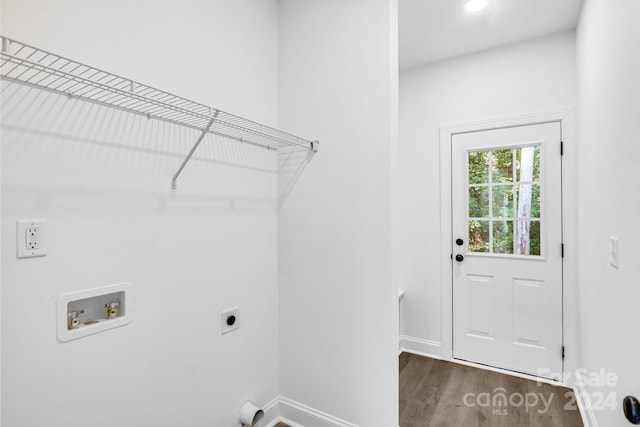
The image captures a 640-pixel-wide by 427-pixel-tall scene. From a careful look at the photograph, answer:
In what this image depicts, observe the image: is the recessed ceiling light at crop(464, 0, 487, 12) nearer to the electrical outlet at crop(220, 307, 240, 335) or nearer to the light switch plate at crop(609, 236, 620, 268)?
the light switch plate at crop(609, 236, 620, 268)

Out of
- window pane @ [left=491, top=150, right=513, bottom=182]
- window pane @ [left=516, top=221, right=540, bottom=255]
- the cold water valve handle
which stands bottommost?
the cold water valve handle

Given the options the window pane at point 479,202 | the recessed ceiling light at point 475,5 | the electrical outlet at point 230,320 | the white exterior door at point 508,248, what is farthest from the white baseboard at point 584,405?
the recessed ceiling light at point 475,5

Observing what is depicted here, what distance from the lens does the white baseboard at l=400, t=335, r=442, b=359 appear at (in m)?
2.84

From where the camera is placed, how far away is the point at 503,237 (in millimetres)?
2617

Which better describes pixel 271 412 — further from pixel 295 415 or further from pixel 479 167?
pixel 479 167

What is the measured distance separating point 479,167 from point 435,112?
2.00 ft

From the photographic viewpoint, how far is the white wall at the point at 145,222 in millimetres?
999

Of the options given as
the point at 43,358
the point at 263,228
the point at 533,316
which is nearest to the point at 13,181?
the point at 43,358

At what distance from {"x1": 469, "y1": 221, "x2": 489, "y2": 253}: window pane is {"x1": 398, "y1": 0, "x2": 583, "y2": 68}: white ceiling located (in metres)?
1.42

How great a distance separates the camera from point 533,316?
248cm

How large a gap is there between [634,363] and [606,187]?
0.78 meters

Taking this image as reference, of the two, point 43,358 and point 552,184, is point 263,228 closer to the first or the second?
point 43,358

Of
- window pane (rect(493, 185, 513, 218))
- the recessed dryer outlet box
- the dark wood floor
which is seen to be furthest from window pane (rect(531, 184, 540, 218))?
the recessed dryer outlet box

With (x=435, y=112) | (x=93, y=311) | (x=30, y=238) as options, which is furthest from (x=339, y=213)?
(x=435, y=112)
